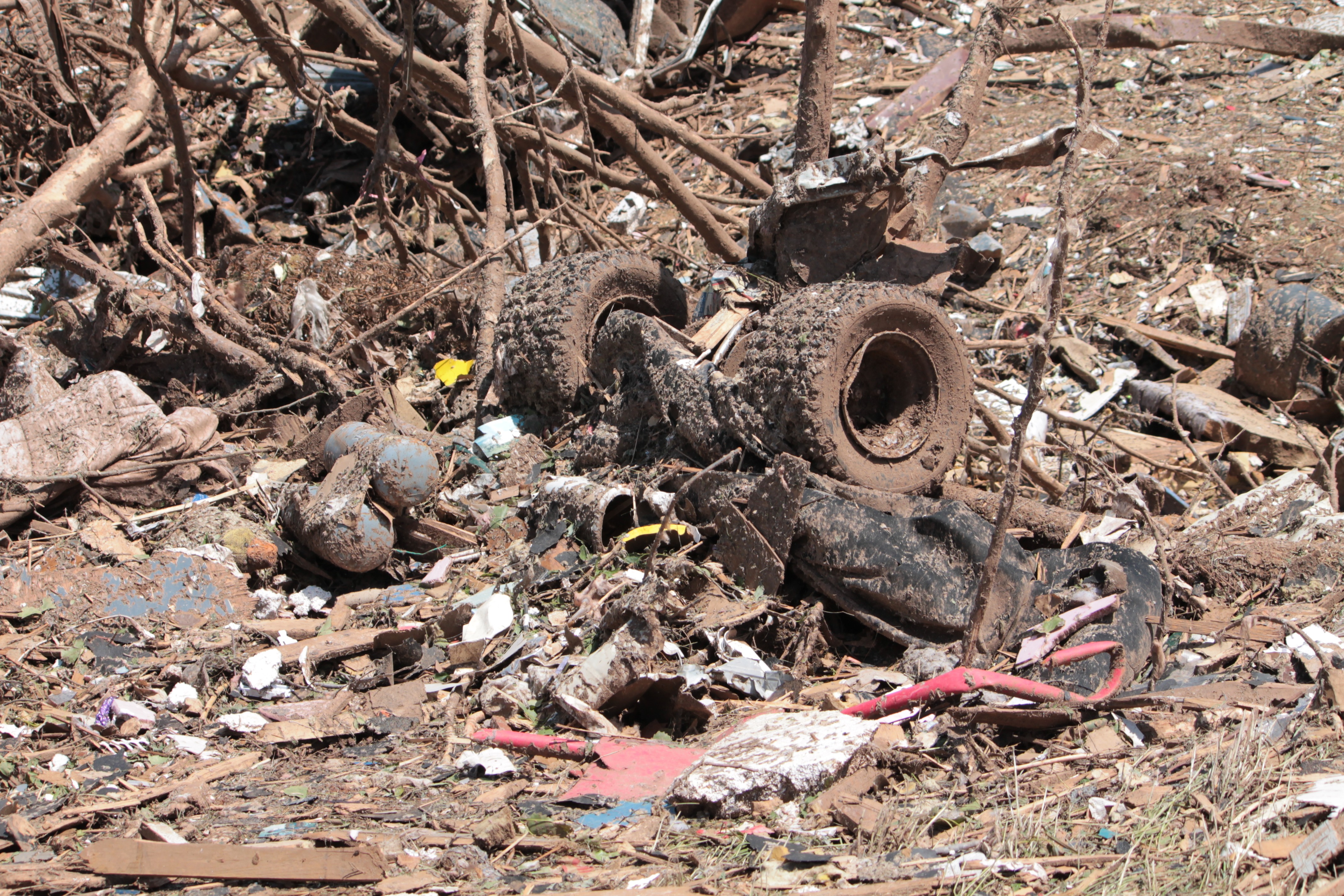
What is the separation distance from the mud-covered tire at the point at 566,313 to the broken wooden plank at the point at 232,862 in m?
3.11

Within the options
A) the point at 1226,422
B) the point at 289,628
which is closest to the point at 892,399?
the point at 1226,422

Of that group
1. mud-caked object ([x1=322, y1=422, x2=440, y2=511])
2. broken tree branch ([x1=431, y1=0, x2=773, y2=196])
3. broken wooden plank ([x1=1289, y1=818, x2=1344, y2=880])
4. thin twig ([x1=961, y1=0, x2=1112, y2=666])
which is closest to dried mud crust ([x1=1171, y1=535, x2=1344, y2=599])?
thin twig ([x1=961, y1=0, x2=1112, y2=666])

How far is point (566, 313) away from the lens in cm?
520

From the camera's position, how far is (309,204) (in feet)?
30.8

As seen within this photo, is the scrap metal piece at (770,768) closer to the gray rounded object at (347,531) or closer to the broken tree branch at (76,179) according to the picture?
the gray rounded object at (347,531)

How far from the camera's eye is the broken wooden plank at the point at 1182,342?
20.9 feet

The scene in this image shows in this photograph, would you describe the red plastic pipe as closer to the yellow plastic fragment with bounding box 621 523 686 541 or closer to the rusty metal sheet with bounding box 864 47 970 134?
the yellow plastic fragment with bounding box 621 523 686 541

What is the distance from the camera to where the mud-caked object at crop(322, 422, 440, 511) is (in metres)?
4.57

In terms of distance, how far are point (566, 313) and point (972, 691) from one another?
3018 mm

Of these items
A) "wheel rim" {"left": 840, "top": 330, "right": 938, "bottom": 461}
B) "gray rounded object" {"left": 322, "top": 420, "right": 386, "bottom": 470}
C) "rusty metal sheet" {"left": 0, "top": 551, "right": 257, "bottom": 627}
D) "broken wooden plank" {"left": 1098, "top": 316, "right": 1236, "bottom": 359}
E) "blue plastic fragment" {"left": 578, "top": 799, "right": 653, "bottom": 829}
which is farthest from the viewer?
"broken wooden plank" {"left": 1098, "top": 316, "right": 1236, "bottom": 359}

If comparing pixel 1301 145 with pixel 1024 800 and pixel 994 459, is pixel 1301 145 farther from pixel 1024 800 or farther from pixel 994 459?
pixel 1024 800

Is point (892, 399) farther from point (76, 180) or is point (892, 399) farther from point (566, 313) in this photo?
point (76, 180)

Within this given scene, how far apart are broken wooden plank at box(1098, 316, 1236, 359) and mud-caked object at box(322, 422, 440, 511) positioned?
4.74 meters

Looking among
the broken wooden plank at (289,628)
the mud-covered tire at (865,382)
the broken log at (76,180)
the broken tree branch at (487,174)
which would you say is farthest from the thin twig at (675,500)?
the broken log at (76,180)
